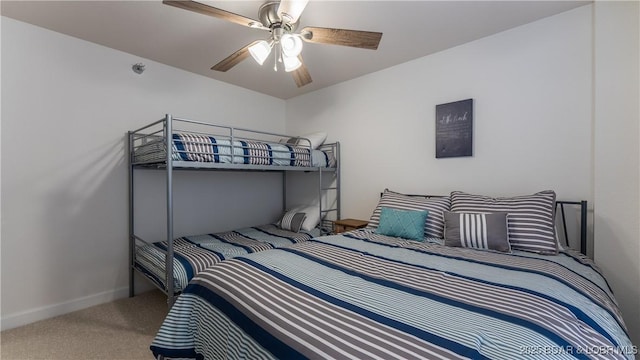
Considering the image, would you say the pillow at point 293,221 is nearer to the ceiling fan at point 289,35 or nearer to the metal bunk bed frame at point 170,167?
the metal bunk bed frame at point 170,167

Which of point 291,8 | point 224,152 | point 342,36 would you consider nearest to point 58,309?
point 224,152

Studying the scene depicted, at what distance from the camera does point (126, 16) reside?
206cm

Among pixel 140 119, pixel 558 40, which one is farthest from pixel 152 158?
pixel 558 40

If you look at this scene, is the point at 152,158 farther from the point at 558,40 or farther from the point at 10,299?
the point at 558,40

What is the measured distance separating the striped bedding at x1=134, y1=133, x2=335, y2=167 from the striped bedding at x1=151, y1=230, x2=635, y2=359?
106 cm

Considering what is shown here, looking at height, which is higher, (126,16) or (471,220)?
(126,16)

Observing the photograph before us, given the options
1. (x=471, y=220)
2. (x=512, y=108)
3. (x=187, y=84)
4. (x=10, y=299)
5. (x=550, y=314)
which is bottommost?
(x=10, y=299)

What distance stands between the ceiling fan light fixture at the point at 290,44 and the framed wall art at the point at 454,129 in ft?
5.05

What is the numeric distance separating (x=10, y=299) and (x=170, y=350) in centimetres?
187

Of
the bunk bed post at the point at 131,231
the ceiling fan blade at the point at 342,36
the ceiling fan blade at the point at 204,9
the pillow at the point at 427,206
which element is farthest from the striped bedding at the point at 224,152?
the ceiling fan blade at the point at 342,36

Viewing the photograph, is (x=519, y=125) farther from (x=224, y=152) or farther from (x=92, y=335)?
(x=92, y=335)

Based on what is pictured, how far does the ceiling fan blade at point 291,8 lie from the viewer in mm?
1516

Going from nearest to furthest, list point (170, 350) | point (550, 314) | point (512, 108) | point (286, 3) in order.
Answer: point (550, 314) < point (170, 350) < point (286, 3) < point (512, 108)

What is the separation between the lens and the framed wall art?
7.95 ft
